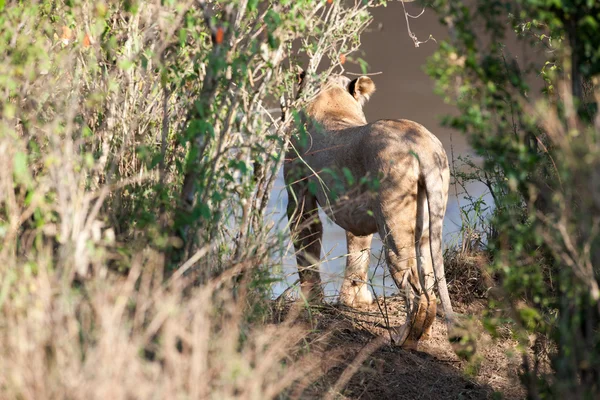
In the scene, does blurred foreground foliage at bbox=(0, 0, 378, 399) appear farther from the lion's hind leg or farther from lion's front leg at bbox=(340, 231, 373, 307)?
lion's front leg at bbox=(340, 231, 373, 307)

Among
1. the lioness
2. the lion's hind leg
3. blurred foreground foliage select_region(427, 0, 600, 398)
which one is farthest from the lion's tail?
blurred foreground foliage select_region(427, 0, 600, 398)

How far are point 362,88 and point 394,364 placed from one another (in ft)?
9.01

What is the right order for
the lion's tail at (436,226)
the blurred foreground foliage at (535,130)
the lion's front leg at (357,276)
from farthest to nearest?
the lion's front leg at (357,276)
the lion's tail at (436,226)
the blurred foreground foliage at (535,130)

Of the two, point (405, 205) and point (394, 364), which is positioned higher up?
point (405, 205)

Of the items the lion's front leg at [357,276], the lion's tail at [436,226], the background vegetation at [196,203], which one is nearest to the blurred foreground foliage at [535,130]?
the background vegetation at [196,203]

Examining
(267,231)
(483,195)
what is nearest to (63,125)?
(267,231)

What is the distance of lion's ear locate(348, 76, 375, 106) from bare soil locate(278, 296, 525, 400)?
1964 millimetres

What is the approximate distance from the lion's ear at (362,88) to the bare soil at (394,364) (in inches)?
77.3

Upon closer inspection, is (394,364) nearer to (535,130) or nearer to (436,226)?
(436,226)

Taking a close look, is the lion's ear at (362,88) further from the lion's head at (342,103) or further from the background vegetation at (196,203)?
the background vegetation at (196,203)

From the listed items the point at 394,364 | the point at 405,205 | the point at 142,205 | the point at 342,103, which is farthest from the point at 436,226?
the point at 142,205

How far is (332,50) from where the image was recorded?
5.67 meters

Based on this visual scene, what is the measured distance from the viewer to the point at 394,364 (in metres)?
5.53

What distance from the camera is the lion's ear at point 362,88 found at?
24.1 feet
